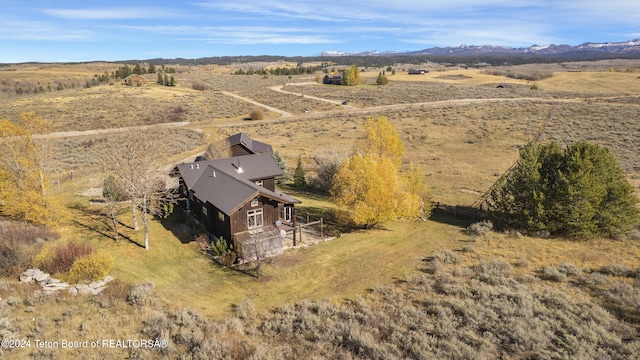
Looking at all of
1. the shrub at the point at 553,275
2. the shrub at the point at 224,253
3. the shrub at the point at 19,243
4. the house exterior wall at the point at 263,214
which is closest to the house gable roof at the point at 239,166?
the house exterior wall at the point at 263,214

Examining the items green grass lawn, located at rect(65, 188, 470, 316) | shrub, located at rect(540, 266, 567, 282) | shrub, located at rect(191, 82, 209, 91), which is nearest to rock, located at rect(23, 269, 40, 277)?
green grass lawn, located at rect(65, 188, 470, 316)

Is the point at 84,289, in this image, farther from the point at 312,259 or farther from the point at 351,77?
the point at 351,77

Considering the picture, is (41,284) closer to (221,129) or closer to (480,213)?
(480,213)

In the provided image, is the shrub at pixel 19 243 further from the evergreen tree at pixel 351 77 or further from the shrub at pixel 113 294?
the evergreen tree at pixel 351 77

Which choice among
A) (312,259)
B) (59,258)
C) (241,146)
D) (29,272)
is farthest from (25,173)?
(312,259)

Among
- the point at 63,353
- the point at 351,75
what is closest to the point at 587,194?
the point at 63,353

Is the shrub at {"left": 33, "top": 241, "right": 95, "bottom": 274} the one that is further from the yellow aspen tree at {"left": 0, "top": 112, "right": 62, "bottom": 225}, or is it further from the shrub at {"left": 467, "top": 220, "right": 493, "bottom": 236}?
the shrub at {"left": 467, "top": 220, "right": 493, "bottom": 236}
